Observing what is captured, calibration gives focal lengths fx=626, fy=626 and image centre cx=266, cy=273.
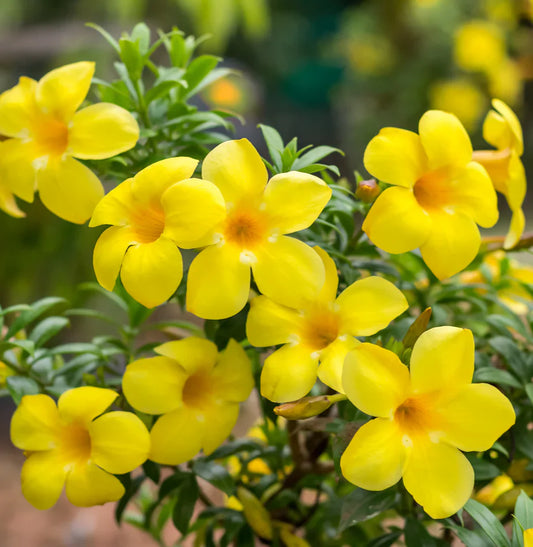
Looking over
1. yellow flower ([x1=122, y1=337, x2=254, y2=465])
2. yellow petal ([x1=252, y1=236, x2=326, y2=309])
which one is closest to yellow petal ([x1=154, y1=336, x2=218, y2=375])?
yellow flower ([x1=122, y1=337, x2=254, y2=465])

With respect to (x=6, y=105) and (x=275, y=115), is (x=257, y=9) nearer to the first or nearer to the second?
(x=275, y=115)

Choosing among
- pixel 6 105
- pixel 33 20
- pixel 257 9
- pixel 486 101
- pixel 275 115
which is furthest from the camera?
pixel 275 115

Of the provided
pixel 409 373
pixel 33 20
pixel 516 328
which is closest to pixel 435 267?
pixel 409 373

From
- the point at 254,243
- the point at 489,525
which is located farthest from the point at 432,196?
the point at 489,525

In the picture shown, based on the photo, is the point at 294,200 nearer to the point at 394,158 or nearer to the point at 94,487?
the point at 394,158

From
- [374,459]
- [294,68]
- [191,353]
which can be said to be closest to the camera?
[374,459]

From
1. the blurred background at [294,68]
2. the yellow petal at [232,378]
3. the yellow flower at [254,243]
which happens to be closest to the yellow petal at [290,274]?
the yellow flower at [254,243]

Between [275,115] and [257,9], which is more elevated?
[257,9]

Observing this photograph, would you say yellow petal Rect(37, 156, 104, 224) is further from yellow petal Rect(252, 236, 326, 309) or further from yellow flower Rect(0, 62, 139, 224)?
yellow petal Rect(252, 236, 326, 309)

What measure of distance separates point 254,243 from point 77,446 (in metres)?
0.22

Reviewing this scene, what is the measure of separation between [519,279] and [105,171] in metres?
0.46

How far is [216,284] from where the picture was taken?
42 centimetres

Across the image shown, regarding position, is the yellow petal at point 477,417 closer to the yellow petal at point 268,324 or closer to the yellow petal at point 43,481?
the yellow petal at point 268,324

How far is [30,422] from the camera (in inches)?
18.8
